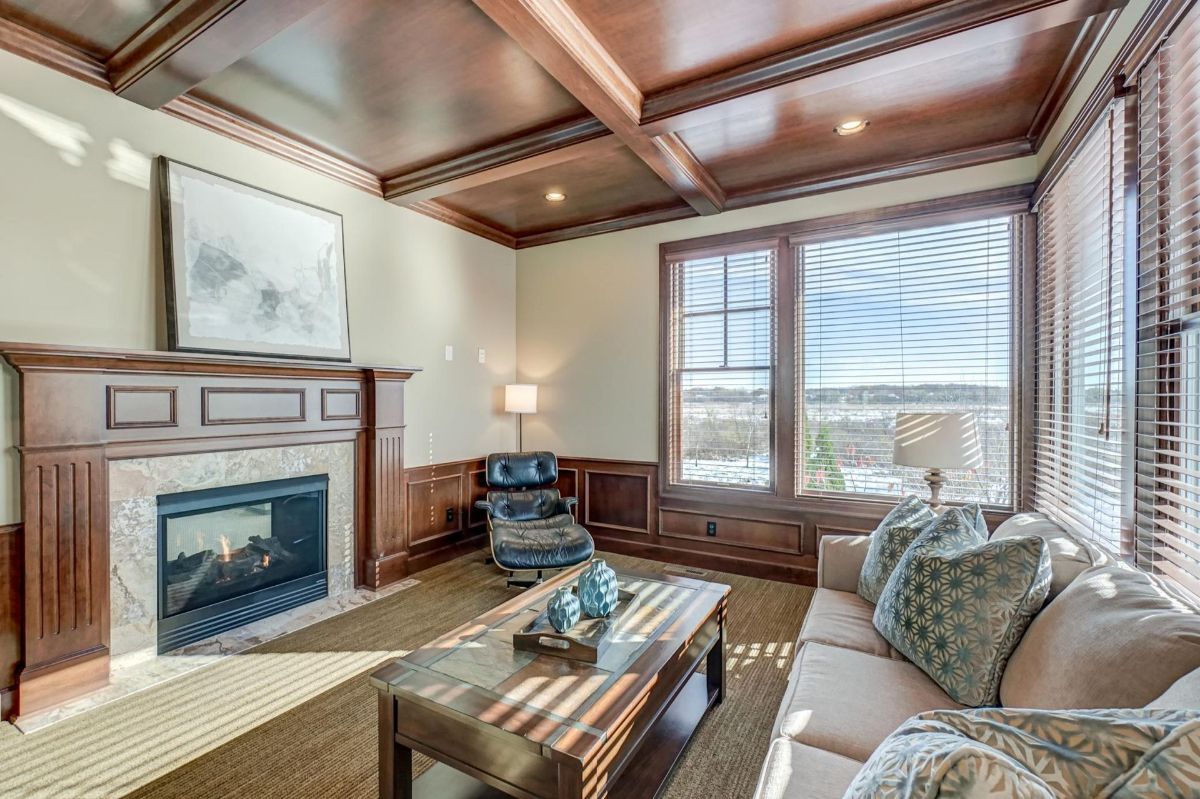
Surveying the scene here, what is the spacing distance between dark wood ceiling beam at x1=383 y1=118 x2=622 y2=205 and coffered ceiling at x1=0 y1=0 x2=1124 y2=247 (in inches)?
0.5

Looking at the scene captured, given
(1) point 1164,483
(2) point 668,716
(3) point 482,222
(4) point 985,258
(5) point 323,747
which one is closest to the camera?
(1) point 1164,483

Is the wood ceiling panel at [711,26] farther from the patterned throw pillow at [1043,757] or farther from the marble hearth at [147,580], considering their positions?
the marble hearth at [147,580]

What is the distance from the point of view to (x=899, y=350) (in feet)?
11.5

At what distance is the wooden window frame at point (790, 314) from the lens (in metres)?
3.15

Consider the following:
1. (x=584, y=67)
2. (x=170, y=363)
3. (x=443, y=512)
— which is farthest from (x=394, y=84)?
(x=443, y=512)

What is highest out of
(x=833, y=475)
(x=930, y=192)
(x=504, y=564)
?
(x=930, y=192)

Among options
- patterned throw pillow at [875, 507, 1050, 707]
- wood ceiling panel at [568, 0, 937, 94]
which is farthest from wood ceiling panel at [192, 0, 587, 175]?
patterned throw pillow at [875, 507, 1050, 707]

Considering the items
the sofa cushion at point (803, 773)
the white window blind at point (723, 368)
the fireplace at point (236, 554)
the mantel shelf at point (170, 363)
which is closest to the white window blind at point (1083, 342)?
the sofa cushion at point (803, 773)

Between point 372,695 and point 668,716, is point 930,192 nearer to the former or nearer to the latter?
point 668,716

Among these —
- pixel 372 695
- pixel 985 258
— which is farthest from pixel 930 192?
pixel 372 695

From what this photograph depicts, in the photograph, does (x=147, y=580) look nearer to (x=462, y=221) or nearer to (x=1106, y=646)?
(x=462, y=221)

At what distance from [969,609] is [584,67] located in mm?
2451

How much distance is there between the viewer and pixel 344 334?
11.6ft

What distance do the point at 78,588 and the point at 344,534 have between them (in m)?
1.36
